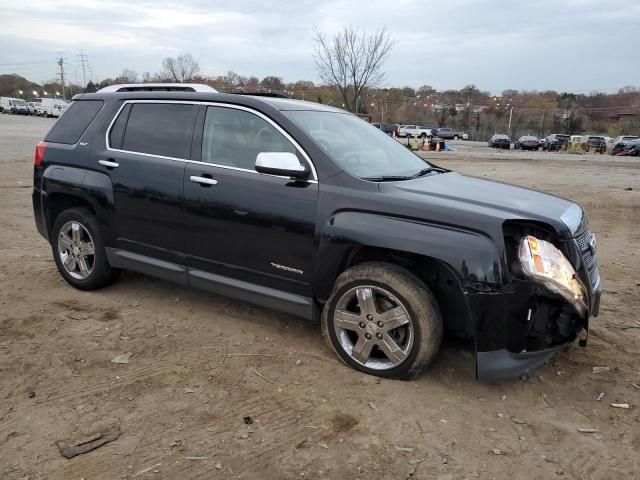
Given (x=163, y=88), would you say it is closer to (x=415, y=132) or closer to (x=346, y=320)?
(x=346, y=320)

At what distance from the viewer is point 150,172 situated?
165 inches

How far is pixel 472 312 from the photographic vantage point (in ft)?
10.00

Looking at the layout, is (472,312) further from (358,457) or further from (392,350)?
(358,457)

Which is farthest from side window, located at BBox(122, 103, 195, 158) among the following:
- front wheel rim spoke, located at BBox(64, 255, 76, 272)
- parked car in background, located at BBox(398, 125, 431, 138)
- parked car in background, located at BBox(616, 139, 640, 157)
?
parked car in background, located at BBox(398, 125, 431, 138)

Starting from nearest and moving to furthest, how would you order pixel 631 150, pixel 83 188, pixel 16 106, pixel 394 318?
pixel 394 318 < pixel 83 188 < pixel 631 150 < pixel 16 106

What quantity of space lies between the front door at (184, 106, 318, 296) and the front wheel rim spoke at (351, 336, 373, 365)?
1.63ft

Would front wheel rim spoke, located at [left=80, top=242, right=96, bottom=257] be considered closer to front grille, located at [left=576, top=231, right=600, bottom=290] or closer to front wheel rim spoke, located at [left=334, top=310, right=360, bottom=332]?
front wheel rim spoke, located at [left=334, top=310, right=360, bottom=332]

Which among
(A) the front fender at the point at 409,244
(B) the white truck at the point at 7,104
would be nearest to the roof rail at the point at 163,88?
(A) the front fender at the point at 409,244

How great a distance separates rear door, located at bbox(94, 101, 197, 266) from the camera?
4086 millimetres

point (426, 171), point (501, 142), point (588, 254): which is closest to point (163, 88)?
point (426, 171)

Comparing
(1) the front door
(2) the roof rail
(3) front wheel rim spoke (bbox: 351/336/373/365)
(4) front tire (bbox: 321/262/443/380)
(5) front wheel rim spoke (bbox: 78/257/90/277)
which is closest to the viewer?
(4) front tire (bbox: 321/262/443/380)

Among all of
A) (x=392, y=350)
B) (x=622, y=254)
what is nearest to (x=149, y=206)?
(x=392, y=350)

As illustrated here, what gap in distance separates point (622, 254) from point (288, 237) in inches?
199

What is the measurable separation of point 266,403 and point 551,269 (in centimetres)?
185
